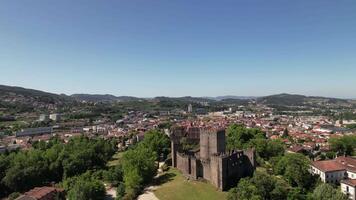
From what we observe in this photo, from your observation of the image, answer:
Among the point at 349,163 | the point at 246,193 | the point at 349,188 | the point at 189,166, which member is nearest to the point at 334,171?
the point at 349,163

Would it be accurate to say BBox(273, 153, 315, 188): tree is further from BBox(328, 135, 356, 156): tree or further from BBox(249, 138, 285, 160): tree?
BBox(328, 135, 356, 156): tree

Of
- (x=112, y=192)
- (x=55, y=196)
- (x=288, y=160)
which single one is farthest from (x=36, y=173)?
(x=288, y=160)

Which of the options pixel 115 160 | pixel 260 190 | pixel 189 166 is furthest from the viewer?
pixel 115 160

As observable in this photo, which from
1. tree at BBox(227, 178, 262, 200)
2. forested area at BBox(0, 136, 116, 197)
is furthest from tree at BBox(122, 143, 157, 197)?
tree at BBox(227, 178, 262, 200)

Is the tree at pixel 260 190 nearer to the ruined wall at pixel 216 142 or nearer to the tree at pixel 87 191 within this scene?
the ruined wall at pixel 216 142

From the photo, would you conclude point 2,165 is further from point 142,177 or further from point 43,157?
point 142,177

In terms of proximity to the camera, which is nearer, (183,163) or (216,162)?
(216,162)

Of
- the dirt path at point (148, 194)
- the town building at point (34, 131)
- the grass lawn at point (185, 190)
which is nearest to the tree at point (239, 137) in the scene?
the grass lawn at point (185, 190)

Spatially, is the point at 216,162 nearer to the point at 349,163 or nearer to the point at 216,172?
the point at 216,172
